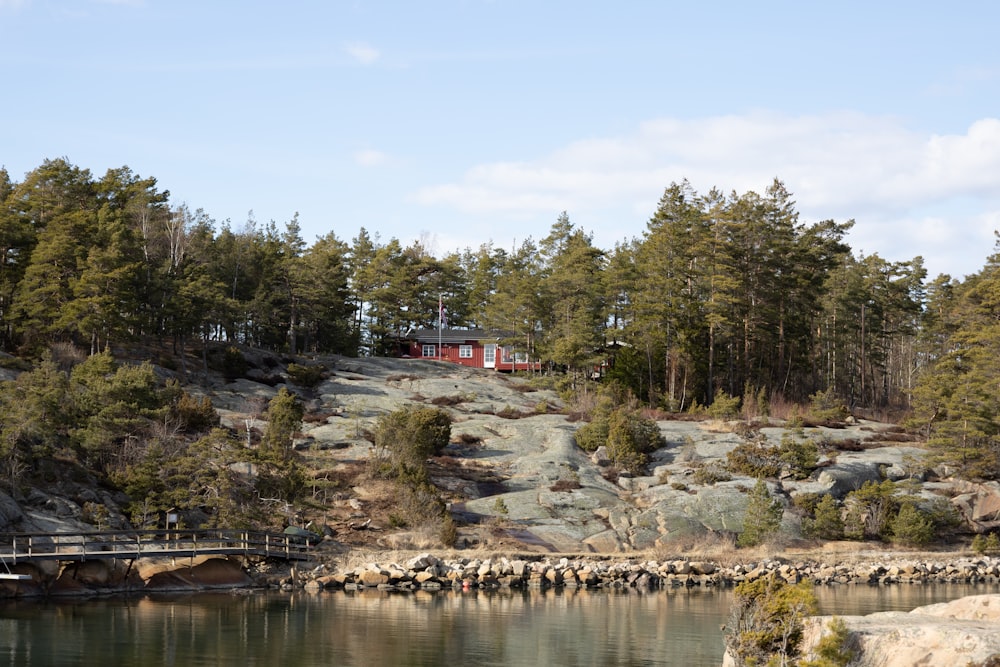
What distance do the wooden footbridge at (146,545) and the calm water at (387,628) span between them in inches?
60.5

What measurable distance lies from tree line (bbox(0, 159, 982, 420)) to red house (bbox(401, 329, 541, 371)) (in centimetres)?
183

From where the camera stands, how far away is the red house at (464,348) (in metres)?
91.5

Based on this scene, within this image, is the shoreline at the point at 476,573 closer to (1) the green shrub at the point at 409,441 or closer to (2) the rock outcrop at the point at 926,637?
(1) the green shrub at the point at 409,441

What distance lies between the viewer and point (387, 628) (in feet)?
101

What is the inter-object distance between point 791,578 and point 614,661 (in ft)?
60.8

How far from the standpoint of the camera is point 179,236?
3169 inches

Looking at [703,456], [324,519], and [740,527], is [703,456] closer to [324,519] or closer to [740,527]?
[740,527]

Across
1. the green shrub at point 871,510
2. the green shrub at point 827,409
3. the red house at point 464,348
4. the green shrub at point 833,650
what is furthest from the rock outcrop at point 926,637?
the red house at point 464,348

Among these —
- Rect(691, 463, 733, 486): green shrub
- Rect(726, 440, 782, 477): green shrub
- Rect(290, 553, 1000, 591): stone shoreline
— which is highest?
Rect(726, 440, 782, 477): green shrub

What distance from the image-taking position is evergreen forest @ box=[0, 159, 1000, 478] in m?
62.4

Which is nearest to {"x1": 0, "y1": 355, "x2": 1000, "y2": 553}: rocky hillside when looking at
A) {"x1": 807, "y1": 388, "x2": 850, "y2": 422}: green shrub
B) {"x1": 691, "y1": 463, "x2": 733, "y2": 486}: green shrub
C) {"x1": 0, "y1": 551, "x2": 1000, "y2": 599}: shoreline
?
{"x1": 691, "y1": 463, "x2": 733, "y2": 486}: green shrub

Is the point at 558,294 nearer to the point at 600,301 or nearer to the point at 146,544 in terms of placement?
the point at 600,301

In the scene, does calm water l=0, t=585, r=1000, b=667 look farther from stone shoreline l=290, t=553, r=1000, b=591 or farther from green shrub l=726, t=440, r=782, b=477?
green shrub l=726, t=440, r=782, b=477

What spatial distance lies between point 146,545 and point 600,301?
158 ft
